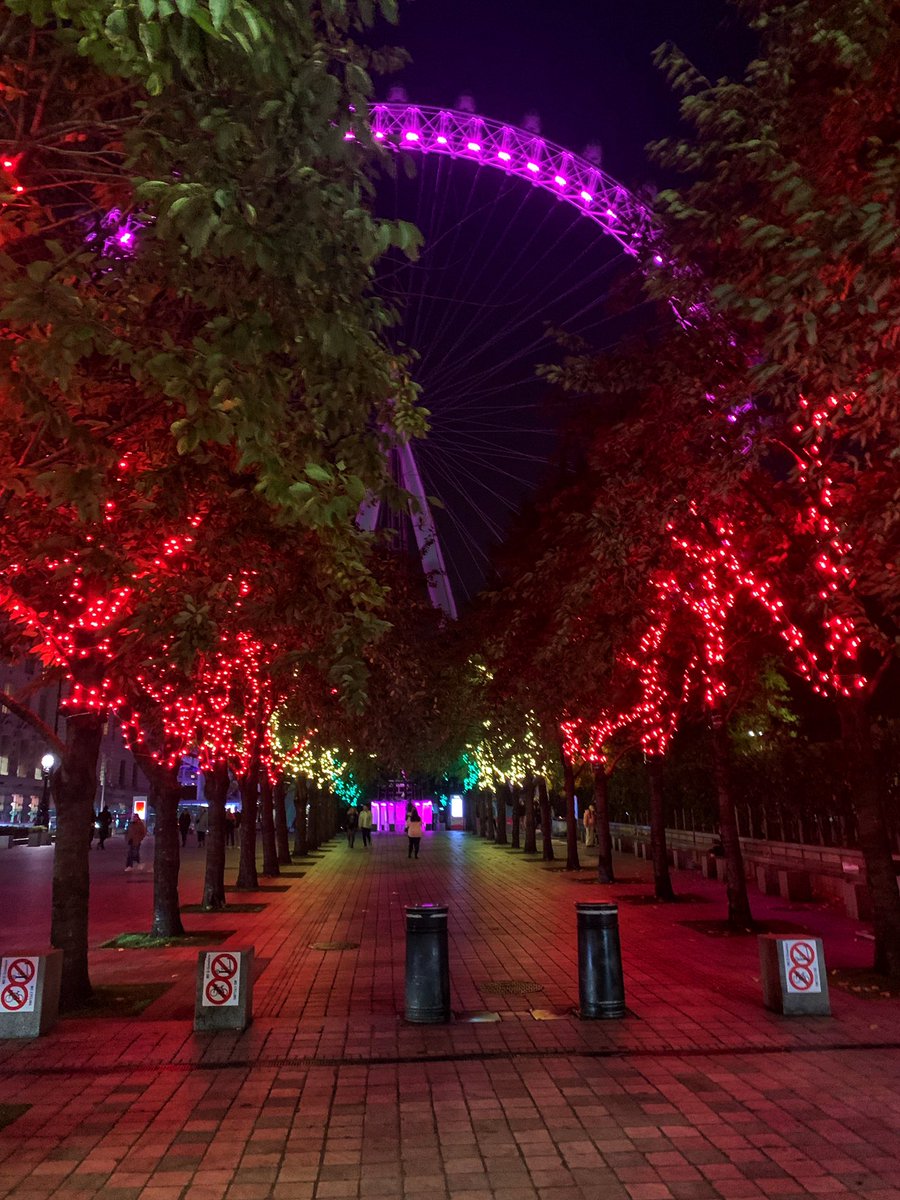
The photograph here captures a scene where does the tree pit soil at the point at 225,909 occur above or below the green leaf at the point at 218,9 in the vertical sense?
below

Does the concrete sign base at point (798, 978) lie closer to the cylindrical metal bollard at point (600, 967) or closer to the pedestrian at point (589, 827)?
the cylindrical metal bollard at point (600, 967)

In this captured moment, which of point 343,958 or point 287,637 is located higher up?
point 287,637

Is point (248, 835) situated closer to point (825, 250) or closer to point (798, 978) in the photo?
point (798, 978)

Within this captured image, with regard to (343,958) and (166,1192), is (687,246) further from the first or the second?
(343,958)

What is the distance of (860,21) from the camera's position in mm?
6918

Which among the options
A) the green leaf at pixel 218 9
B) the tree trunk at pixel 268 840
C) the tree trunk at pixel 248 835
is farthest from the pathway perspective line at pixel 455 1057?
the tree trunk at pixel 268 840

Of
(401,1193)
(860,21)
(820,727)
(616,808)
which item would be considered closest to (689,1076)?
(401,1193)

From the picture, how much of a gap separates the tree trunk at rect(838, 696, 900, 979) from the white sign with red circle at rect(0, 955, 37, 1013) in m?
9.40

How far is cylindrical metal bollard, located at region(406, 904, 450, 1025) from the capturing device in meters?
10.1

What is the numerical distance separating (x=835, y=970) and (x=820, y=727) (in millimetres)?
22245

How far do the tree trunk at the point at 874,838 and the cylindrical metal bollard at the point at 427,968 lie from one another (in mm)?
5462

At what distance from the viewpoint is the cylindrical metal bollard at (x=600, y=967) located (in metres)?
10.1

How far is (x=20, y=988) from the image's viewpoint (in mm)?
9688

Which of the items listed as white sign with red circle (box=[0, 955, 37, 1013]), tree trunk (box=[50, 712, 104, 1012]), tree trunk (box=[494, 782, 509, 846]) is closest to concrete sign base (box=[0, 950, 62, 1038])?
white sign with red circle (box=[0, 955, 37, 1013])
